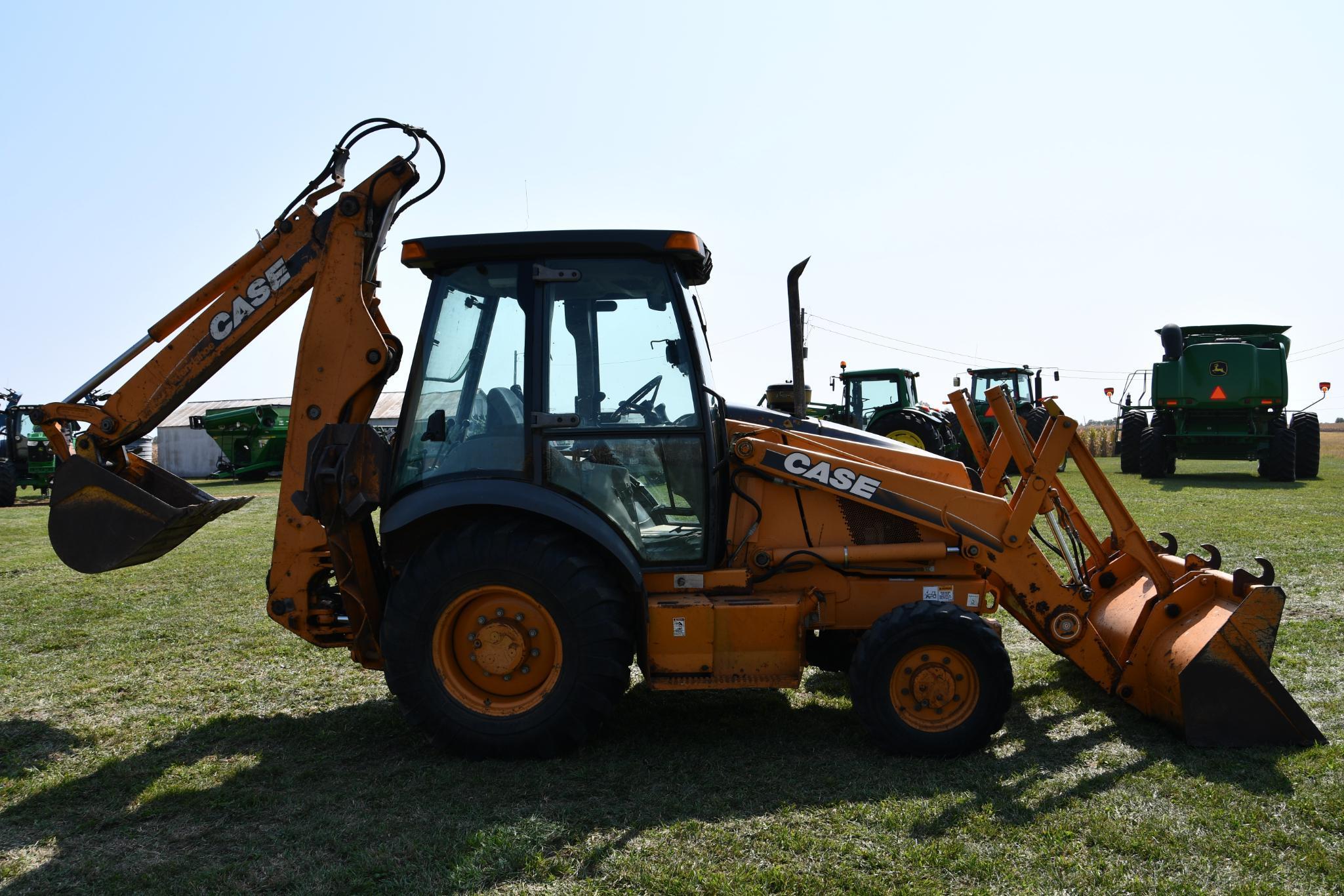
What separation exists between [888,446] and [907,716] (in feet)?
5.23

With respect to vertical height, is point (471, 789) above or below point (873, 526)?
below

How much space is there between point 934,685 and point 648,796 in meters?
1.40

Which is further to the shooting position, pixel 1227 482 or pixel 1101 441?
pixel 1101 441

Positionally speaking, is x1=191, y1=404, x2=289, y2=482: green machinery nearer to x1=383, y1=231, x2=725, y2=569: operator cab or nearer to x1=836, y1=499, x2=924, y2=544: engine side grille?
x1=383, y1=231, x2=725, y2=569: operator cab

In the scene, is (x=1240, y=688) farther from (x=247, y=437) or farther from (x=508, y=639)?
(x=247, y=437)

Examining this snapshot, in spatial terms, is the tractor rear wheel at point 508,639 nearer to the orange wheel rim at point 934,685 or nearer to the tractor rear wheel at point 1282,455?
the orange wheel rim at point 934,685

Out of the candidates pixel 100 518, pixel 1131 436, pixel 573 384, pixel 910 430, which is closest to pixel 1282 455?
pixel 1131 436

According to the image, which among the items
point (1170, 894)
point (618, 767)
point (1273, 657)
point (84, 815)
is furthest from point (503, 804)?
point (1273, 657)

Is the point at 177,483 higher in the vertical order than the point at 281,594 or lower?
higher

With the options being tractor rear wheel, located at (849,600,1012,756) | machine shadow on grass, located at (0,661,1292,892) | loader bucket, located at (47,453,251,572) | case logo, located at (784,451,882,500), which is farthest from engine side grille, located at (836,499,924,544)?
loader bucket, located at (47,453,251,572)

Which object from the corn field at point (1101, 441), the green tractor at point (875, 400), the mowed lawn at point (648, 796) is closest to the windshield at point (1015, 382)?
the green tractor at point (875, 400)

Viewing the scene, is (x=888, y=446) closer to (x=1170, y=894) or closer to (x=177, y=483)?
(x=1170, y=894)

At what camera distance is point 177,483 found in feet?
18.9

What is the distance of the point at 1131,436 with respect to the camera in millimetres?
22719
